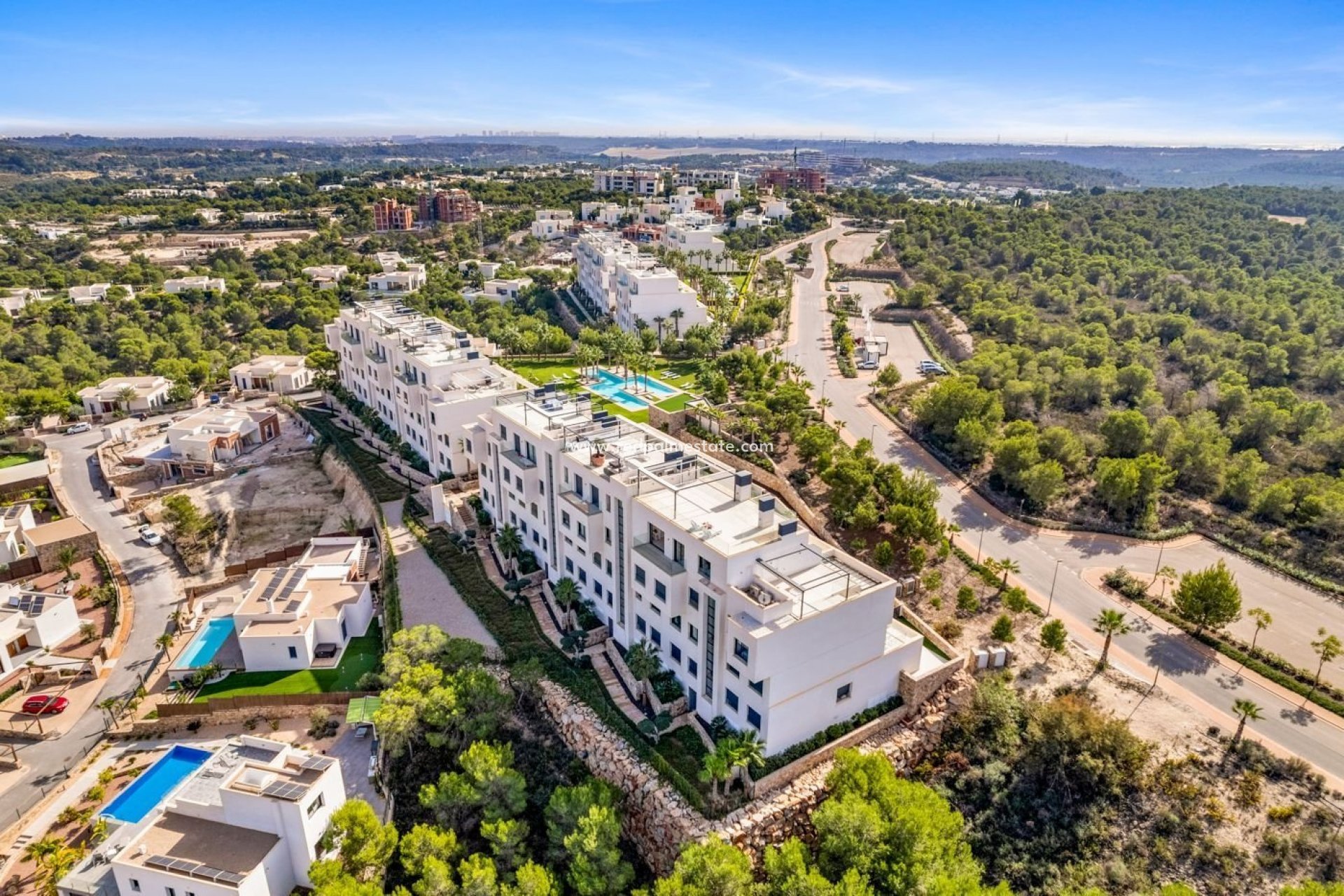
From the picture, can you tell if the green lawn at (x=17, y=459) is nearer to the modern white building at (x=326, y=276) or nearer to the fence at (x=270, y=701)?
the fence at (x=270, y=701)

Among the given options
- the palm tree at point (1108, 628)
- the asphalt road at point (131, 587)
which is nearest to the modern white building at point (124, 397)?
the asphalt road at point (131, 587)

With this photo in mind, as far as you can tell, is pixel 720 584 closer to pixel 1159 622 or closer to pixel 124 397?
pixel 1159 622

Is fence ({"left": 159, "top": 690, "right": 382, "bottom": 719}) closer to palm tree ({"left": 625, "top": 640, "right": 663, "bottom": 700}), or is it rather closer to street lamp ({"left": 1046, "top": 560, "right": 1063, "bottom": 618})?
palm tree ({"left": 625, "top": 640, "right": 663, "bottom": 700})

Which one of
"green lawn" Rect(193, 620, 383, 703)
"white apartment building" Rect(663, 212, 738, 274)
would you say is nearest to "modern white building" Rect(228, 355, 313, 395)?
"green lawn" Rect(193, 620, 383, 703)

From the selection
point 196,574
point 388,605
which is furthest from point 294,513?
point 388,605

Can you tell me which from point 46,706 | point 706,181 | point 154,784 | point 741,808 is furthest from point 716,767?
point 706,181
